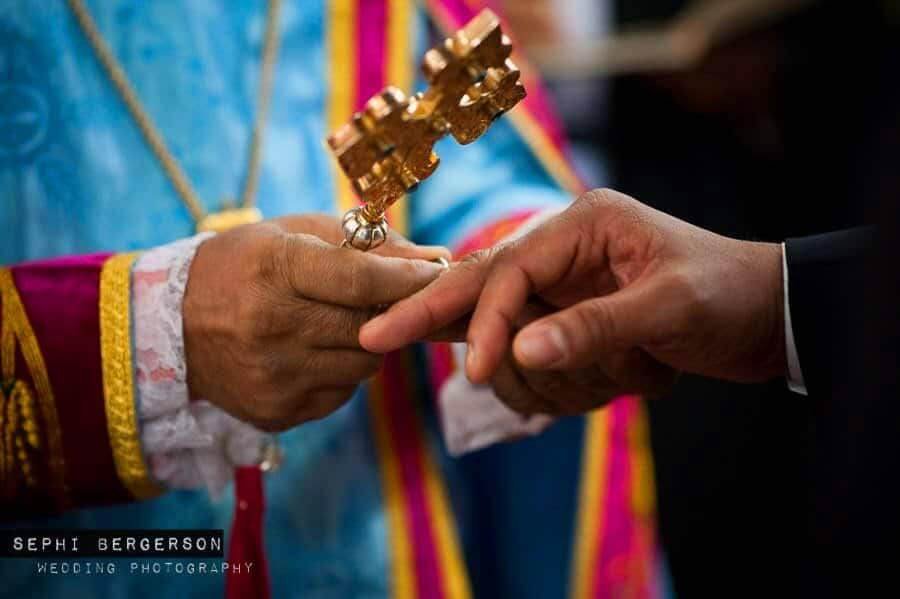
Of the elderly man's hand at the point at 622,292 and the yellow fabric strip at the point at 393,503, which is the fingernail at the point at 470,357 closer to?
the elderly man's hand at the point at 622,292

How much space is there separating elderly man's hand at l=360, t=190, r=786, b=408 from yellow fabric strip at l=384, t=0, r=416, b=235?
0.41 metres

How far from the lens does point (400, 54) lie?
1.32m

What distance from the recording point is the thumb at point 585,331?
738 mm

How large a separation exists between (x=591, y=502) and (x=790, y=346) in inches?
20.2

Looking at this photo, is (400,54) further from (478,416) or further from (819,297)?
(819,297)

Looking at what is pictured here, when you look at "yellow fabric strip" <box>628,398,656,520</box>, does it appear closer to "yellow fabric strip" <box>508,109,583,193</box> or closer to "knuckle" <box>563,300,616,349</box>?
"yellow fabric strip" <box>508,109,583,193</box>

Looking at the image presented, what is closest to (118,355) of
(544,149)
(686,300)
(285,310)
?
(285,310)

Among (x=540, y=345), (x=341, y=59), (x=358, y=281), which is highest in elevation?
(x=341, y=59)

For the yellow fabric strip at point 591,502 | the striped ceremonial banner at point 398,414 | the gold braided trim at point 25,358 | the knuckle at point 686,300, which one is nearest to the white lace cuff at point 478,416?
the striped ceremonial banner at point 398,414

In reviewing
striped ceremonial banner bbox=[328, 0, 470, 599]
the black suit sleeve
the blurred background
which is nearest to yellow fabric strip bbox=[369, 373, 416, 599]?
striped ceremonial banner bbox=[328, 0, 470, 599]

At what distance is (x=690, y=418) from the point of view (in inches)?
85.6

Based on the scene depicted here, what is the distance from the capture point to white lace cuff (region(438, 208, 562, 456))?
3.72 ft

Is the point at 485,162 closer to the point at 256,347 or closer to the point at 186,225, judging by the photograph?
the point at 186,225

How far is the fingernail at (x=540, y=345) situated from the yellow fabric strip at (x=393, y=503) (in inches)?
20.9
